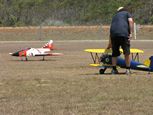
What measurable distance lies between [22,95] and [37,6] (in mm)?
84519

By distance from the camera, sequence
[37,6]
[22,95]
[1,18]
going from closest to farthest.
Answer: [22,95] → [1,18] → [37,6]

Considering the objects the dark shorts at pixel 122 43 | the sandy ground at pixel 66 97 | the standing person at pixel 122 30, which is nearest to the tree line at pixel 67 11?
the dark shorts at pixel 122 43

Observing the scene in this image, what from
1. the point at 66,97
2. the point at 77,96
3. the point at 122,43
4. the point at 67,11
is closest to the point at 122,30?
the point at 122,43

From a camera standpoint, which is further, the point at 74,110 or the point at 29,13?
the point at 29,13

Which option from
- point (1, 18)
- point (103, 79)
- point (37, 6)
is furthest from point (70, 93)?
point (37, 6)

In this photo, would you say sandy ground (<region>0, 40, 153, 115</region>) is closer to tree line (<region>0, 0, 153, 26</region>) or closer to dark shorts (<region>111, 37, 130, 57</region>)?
dark shorts (<region>111, 37, 130, 57</region>)

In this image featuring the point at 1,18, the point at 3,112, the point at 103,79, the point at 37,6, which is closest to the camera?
the point at 3,112

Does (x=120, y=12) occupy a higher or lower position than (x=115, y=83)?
higher

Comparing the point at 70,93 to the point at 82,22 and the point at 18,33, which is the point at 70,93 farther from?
the point at 82,22

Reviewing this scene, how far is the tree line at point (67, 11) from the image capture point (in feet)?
265

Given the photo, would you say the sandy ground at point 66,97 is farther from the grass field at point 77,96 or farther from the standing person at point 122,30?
the standing person at point 122,30

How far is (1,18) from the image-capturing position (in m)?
80.2

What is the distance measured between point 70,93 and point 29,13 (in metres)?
78.6

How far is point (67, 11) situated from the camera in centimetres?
→ 8912
